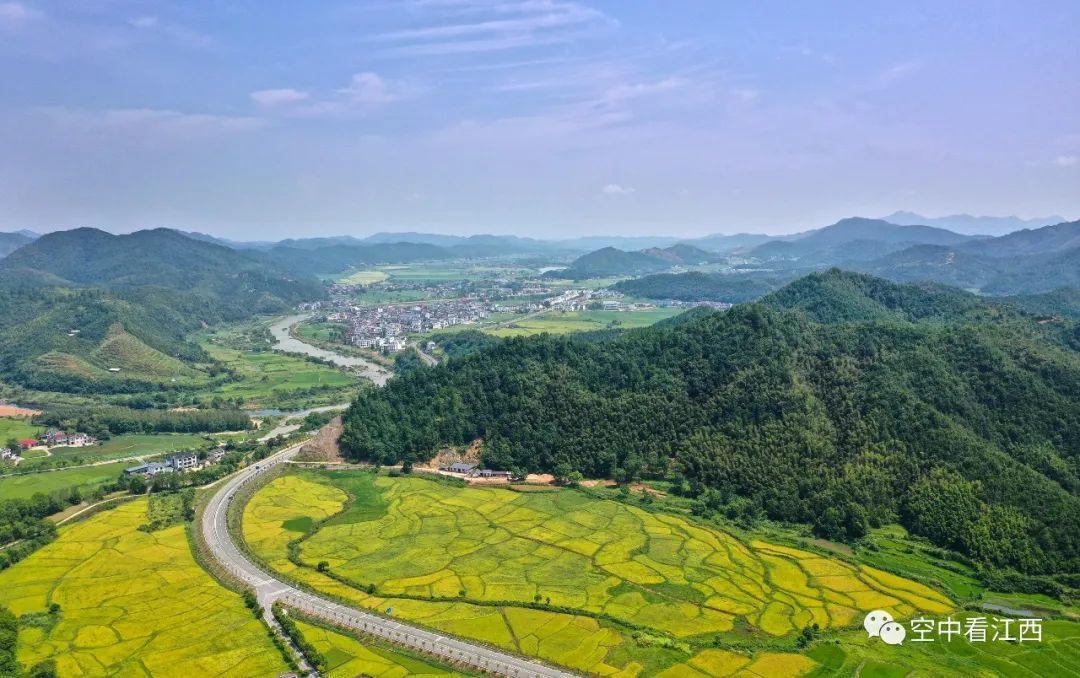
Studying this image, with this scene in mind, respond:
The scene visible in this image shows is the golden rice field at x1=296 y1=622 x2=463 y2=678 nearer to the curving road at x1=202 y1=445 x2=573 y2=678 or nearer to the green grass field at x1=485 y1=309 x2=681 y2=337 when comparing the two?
the curving road at x1=202 y1=445 x2=573 y2=678

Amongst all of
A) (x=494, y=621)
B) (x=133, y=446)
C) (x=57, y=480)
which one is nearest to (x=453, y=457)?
(x=494, y=621)

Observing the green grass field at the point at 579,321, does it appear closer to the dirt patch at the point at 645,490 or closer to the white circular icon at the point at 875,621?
the dirt patch at the point at 645,490

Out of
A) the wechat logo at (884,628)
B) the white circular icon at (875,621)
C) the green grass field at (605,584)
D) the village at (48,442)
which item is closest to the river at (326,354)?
the village at (48,442)

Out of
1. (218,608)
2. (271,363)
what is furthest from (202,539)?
(271,363)

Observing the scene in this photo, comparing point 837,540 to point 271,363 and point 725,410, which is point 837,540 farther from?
point 271,363

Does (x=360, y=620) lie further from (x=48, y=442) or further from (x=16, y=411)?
(x=16, y=411)

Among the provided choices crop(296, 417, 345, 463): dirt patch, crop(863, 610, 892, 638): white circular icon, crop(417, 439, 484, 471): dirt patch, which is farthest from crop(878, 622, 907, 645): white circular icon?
crop(296, 417, 345, 463): dirt patch
